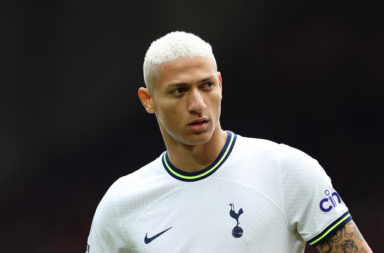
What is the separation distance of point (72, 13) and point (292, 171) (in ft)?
22.1

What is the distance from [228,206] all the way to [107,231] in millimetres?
676

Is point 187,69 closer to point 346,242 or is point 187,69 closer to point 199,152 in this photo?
point 199,152

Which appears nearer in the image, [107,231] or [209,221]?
[209,221]

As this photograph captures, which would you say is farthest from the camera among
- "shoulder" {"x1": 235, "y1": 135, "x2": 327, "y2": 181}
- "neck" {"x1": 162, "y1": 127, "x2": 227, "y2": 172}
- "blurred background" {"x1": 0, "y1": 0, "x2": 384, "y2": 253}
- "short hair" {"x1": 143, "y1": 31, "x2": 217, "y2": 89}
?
"blurred background" {"x1": 0, "y1": 0, "x2": 384, "y2": 253}

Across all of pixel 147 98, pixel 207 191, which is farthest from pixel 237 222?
pixel 147 98

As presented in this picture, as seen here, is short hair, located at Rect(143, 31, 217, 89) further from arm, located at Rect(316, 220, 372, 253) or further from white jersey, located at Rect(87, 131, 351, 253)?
arm, located at Rect(316, 220, 372, 253)

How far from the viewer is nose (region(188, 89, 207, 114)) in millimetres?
3084

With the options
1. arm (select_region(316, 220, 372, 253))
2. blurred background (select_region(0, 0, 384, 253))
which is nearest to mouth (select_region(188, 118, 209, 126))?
arm (select_region(316, 220, 372, 253))

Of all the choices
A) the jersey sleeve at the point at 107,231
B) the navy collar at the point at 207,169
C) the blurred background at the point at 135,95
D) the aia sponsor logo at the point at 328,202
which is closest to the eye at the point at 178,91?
the navy collar at the point at 207,169

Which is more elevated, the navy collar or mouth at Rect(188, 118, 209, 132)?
mouth at Rect(188, 118, 209, 132)

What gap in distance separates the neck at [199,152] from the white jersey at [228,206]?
0.10 ft

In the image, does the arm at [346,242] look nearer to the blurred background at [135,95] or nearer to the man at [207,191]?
the man at [207,191]

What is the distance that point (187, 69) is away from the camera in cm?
315

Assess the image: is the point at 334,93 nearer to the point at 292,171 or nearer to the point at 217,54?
Answer: the point at 217,54
